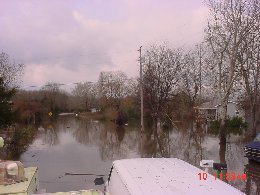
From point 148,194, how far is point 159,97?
3522 cm

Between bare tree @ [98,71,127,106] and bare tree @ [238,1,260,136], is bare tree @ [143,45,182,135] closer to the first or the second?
bare tree @ [238,1,260,136]

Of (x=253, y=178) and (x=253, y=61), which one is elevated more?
(x=253, y=61)

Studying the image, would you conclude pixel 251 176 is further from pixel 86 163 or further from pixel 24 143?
pixel 24 143

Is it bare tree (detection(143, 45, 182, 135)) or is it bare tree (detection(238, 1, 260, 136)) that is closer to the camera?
bare tree (detection(238, 1, 260, 136))

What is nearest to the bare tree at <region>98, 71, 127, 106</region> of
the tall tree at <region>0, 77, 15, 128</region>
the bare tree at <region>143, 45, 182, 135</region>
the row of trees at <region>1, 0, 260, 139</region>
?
the row of trees at <region>1, 0, 260, 139</region>

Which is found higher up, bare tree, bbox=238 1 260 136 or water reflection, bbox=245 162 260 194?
bare tree, bbox=238 1 260 136

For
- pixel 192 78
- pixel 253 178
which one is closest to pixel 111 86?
pixel 192 78

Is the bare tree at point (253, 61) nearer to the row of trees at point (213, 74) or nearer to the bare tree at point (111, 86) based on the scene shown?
the row of trees at point (213, 74)

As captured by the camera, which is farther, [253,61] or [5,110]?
[253,61]

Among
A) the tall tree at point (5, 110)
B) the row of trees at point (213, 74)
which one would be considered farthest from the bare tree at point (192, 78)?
the tall tree at point (5, 110)

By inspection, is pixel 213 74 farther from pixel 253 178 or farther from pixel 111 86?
pixel 111 86

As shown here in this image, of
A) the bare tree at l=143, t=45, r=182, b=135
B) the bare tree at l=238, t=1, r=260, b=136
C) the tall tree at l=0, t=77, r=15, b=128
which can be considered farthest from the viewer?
the bare tree at l=143, t=45, r=182, b=135

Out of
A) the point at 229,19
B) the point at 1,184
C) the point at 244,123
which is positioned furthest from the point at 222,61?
the point at 1,184

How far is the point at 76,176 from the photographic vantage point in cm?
1350
